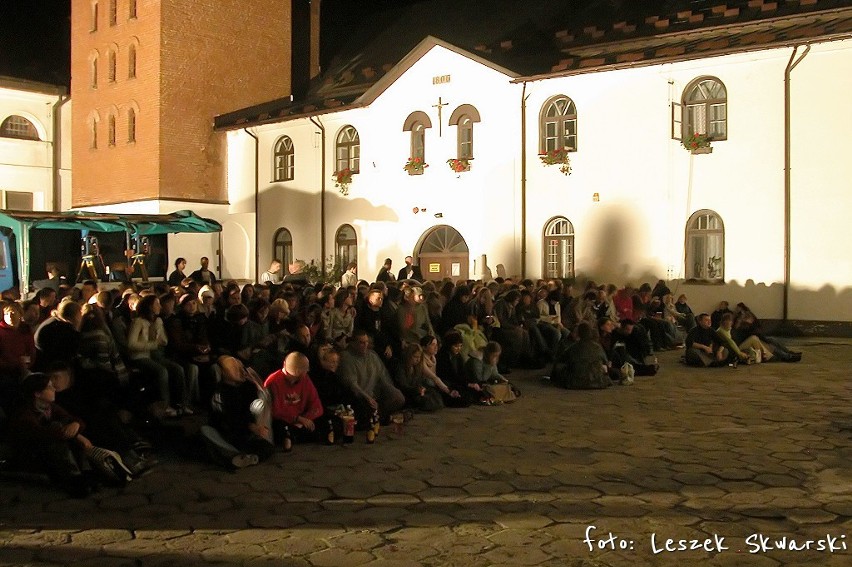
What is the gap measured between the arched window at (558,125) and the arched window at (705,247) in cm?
395

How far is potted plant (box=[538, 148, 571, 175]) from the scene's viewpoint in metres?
23.5

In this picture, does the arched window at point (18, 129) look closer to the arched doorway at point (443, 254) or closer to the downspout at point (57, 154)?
the downspout at point (57, 154)

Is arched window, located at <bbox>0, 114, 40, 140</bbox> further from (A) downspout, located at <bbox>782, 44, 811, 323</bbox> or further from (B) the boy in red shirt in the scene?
(B) the boy in red shirt

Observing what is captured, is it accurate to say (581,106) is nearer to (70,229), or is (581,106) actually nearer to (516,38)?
(516,38)

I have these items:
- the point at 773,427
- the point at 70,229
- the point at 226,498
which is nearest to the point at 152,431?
the point at 226,498

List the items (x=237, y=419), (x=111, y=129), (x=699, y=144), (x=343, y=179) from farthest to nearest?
(x=111, y=129) < (x=343, y=179) < (x=699, y=144) < (x=237, y=419)

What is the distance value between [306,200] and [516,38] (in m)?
8.89

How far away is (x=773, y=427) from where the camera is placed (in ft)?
31.7

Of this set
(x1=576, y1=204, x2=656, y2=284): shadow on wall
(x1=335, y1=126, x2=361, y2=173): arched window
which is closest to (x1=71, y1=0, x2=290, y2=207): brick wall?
(x1=335, y1=126, x2=361, y2=173): arched window

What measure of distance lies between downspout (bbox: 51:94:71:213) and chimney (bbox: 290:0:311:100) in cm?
1039

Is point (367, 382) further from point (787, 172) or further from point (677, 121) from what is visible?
point (677, 121)

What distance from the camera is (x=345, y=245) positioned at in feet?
94.7

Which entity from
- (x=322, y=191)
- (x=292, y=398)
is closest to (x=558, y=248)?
(x=322, y=191)

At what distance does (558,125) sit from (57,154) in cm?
2410
